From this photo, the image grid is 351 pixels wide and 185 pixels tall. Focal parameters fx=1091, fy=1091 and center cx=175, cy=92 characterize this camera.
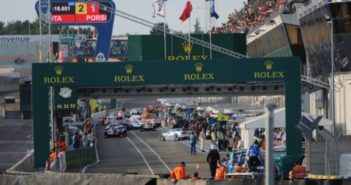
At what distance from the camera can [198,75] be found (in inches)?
1598

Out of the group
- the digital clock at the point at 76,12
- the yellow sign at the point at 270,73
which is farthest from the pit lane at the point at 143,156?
the digital clock at the point at 76,12

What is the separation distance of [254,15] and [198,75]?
1902 inches

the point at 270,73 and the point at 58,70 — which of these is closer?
the point at 270,73

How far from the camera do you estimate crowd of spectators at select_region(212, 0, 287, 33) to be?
241 ft

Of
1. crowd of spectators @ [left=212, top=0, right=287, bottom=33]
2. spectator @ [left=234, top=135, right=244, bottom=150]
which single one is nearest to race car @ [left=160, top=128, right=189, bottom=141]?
crowd of spectators @ [left=212, top=0, right=287, bottom=33]

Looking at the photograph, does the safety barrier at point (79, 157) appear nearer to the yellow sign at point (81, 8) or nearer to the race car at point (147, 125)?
the yellow sign at point (81, 8)

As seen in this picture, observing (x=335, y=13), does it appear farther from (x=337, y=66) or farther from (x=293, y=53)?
(x=293, y=53)

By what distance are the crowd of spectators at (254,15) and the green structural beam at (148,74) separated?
87.4 feet

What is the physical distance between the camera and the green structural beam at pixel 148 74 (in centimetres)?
4019

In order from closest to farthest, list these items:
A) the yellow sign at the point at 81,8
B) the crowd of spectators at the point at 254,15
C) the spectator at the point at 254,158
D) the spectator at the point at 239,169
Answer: the spectator at the point at 239,169 < the spectator at the point at 254,158 < the yellow sign at the point at 81,8 < the crowd of spectators at the point at 254,15

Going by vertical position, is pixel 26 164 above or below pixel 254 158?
below

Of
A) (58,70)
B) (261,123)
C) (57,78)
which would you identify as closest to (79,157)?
(57,78)

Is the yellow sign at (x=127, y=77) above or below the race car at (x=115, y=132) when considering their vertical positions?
above

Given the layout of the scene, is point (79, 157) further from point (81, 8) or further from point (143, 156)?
point (81, 8)
